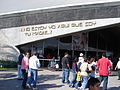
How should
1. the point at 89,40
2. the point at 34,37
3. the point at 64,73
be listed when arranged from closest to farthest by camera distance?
the point at 64,73, the point at 34,37, the point at 89,40

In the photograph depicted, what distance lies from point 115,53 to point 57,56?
335 inches

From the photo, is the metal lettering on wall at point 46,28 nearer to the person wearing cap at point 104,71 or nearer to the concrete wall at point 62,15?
the concrete wall at point 62,15

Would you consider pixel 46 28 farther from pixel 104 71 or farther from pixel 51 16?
pixel 104 71

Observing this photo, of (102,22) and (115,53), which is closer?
(102,22)

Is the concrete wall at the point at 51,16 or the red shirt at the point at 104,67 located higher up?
the concrete wall at the point at 51,16

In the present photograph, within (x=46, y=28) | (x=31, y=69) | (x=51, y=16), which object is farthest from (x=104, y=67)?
(x=51, y=16)

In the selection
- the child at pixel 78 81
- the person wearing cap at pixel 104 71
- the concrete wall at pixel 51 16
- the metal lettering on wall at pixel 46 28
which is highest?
the concrete wall at pixel 51 16

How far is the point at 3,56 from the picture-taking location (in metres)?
21.1

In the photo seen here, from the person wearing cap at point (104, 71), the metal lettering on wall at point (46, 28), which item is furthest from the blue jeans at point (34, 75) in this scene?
the metal lettering on wall at point (46, 28)

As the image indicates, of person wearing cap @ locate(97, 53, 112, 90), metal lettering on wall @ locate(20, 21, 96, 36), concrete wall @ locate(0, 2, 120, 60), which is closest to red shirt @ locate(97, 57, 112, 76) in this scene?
person wearing cap @ locate(97, 53, 112, 90)

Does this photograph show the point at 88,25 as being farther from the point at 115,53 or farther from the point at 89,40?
the point at 115,53

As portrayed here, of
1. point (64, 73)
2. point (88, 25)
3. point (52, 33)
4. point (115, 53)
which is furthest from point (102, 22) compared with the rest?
point (64, 73)

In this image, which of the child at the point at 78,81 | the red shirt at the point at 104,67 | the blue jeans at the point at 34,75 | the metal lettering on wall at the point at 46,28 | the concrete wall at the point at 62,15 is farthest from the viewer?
the metal lettering on wall at the point at 46,28

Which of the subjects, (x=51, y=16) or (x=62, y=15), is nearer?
(x=62, y=15)
